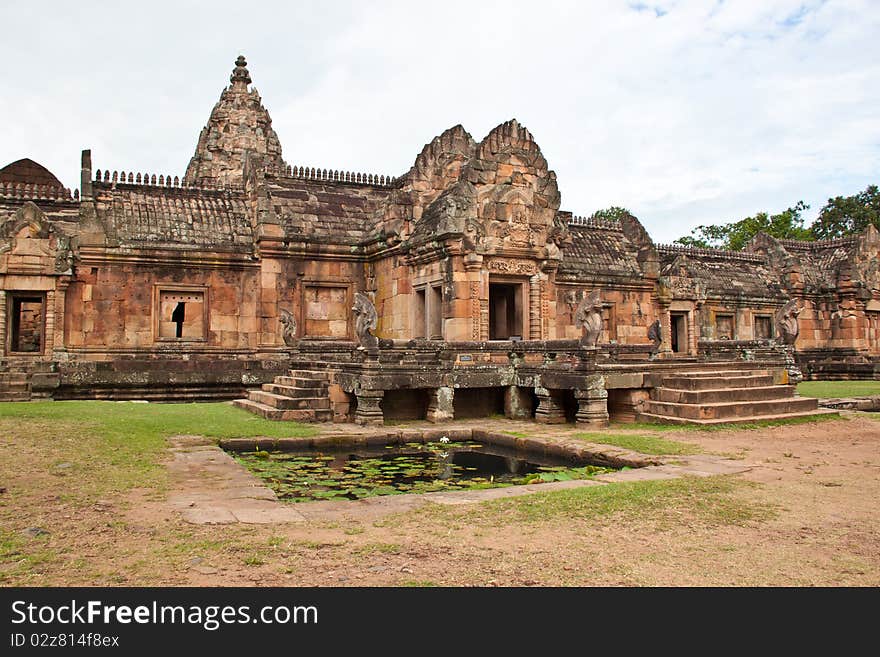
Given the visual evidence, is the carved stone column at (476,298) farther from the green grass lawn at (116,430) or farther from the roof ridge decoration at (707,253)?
the roof ridge decoration at (707,253)

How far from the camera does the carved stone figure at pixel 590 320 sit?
12.4 m

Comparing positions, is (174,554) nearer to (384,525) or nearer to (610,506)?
(384,525)

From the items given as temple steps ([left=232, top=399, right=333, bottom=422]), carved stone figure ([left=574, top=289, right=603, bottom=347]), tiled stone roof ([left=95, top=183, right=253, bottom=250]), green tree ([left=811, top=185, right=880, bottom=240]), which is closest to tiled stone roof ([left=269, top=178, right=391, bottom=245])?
tiled stone roof ([left=95, top=183, right=253, bottom=250])

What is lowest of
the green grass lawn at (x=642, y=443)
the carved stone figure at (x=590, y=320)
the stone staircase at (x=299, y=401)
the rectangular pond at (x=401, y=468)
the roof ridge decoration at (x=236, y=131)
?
the rectangular pond at (x=401, y=468)

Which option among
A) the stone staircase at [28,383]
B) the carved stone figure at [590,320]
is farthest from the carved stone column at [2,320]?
the carved stone figure at [590,320]

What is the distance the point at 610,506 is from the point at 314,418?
7588 mm

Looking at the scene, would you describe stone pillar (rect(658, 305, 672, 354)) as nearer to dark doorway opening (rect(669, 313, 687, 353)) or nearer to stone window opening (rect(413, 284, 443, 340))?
dark doorway opening (rect(669, 313, 687, 353))

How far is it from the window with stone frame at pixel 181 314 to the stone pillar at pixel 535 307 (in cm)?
818

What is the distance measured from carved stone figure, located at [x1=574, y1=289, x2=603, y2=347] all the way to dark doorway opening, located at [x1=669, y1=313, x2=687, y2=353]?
1321cm

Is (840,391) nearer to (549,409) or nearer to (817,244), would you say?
(549,409)

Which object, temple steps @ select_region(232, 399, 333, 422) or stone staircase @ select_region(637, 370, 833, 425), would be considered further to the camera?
temple steps @ select_region(232, 399, 333, 422)

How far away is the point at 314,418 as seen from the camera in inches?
495

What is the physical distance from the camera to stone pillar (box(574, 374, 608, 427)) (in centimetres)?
1203

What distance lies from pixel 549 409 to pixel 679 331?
13991 millimetres
